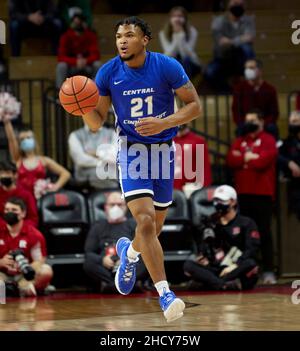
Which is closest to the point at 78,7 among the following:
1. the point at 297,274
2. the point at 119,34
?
the point at 297,274

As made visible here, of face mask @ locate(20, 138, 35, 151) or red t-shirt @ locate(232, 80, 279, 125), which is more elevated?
red t-shirt @ locate(232, 80, 279, 125)

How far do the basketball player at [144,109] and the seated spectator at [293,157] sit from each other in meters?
4.70

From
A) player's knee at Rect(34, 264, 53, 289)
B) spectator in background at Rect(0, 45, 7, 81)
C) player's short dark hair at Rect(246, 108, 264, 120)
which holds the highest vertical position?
spectator in background at Rect(0, 45, 7, 81)

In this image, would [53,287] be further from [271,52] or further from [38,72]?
[271,52]

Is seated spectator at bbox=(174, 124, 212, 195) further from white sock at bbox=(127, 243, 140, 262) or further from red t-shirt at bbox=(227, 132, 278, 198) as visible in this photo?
white sock at bbox=(127, 243, 140, 262)

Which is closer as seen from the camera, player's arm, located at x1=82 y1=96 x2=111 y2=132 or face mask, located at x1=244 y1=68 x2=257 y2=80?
player's arm, located at x1=82 y1=96 x2=111 y2=132

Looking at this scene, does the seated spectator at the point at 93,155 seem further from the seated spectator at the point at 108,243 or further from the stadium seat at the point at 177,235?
the stadium seat at the point at 177,235

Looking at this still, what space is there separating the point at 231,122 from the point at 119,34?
23.8 feet

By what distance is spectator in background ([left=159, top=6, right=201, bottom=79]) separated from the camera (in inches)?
631

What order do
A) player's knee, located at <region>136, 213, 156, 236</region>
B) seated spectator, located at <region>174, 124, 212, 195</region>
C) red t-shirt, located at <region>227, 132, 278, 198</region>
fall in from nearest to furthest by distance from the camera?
player's knee, located at <region>136, 213, 156, 236</region> → red t-shirt, located at <region>227, 132, 278, 198</region> → seated spectator, located at <region>174, 124, 212, 195</region>

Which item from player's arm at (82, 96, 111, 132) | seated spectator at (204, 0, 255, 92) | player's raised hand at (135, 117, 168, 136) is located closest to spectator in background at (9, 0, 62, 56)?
seated spectator at (204, 0, 255, 92)

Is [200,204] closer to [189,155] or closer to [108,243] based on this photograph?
[189,155]

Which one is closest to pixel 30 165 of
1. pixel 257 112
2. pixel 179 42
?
pixel 257 112

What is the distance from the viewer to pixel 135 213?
8.91 meters
